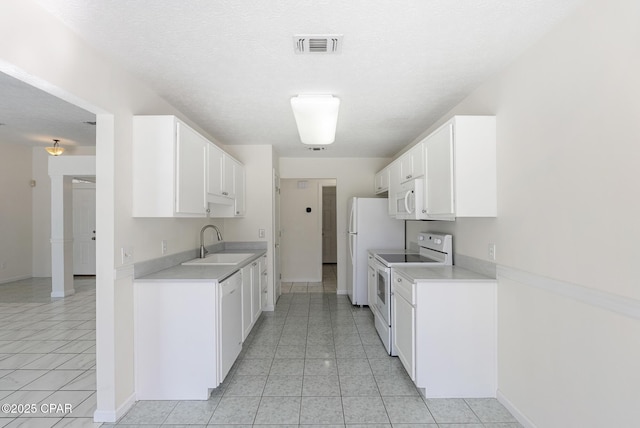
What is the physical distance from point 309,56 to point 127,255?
1.86 meters

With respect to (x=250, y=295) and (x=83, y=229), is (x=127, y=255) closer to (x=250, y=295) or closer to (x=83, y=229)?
(x=250, y=295)

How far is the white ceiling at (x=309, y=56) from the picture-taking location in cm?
157

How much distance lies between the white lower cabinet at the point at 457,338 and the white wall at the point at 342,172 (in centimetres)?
324

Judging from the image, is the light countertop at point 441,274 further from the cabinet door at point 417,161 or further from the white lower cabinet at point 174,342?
the white lower cabinet at point 174,342

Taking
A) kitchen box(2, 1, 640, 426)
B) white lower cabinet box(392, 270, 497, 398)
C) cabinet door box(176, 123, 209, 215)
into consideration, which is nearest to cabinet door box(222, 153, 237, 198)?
cabinet door box(176, 123, 209, 215)

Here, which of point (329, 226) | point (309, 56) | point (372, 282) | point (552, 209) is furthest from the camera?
point (329, 226)

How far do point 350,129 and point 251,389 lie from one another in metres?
2.86

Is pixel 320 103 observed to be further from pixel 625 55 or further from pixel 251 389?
pixel 251 389

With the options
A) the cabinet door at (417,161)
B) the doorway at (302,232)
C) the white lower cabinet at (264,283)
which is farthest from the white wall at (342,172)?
the cabinet door at (417,161)

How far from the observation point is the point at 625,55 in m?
1.34

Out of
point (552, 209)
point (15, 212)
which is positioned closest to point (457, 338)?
point (552, 209)

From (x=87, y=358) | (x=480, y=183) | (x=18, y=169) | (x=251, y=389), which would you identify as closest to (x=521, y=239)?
(x=480, y=183)

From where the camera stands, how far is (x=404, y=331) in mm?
2633

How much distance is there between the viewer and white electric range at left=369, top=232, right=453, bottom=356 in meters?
3.04
